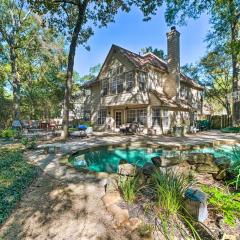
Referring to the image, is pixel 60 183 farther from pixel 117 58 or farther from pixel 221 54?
pixel 221 54

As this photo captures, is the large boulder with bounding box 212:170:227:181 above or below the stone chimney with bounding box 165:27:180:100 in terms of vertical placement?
below

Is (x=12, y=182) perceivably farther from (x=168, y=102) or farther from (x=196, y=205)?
(x=168, y=102)

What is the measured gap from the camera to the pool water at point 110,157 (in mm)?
8172

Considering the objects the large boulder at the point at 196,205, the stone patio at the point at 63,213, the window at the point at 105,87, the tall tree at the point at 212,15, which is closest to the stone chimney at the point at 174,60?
the tall tree at the point at 212,15

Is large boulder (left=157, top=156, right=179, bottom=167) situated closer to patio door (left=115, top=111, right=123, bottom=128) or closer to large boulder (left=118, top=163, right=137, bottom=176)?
large boulder (left=118, top=163, right=137, bottom=176)

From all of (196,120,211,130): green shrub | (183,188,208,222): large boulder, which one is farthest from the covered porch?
(183,188,208,222): large boulder

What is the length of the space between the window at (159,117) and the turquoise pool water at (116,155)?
6.04 metres

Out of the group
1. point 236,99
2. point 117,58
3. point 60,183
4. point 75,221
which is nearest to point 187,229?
point 75,221

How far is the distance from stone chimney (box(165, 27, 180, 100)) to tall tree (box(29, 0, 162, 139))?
14.9ft

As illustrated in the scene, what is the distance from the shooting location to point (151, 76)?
17.2 m

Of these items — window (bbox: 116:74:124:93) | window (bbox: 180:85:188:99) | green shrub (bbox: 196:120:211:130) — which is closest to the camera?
window (bbox: 116:74:124:93)

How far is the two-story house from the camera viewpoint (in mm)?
16438

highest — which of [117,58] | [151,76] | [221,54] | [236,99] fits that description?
[221,54]

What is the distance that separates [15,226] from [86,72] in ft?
127
